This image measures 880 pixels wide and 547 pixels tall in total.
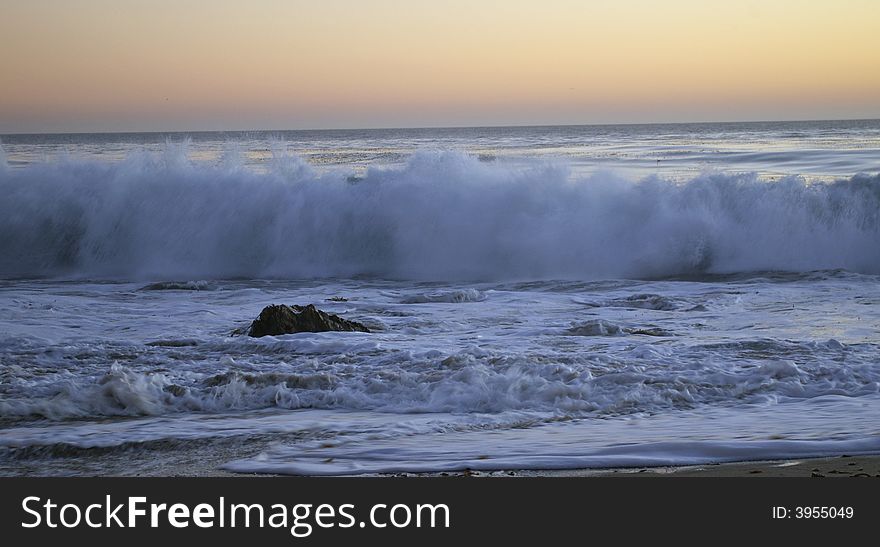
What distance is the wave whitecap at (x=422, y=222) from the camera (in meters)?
15.2

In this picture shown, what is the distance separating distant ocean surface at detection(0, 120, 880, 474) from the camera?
5.17 meters

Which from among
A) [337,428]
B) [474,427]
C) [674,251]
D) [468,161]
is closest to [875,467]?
[474,427]

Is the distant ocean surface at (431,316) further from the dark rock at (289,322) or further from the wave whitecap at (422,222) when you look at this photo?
the dark rock at (289,322)

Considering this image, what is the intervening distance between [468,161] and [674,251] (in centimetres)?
530

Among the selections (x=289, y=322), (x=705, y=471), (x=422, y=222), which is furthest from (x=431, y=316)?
(x=422, y=222)

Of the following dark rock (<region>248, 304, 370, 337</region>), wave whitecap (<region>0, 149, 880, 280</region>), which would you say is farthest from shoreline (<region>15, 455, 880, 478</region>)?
wave whitecap (<region>0, 149, 880, 280</region>)

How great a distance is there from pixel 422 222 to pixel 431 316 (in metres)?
7.54

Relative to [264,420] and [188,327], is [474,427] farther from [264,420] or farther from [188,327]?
[188,327]

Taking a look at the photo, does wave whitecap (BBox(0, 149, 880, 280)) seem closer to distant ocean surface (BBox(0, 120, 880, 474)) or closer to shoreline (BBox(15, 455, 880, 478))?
distant ocean surface (BBox(0, 120, 880, 474))

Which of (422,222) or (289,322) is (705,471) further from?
(422,222)

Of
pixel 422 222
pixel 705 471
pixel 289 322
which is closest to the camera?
pixel 705 471

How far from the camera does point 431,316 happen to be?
32.2 ft

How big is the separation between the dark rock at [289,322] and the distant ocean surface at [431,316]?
0.52 ft

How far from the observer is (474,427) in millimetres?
5469
